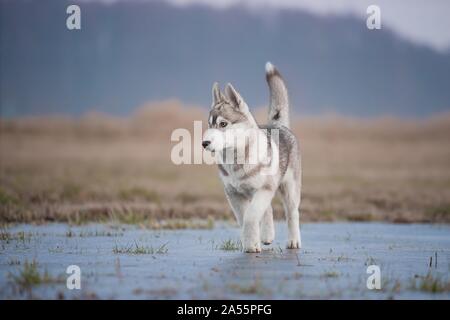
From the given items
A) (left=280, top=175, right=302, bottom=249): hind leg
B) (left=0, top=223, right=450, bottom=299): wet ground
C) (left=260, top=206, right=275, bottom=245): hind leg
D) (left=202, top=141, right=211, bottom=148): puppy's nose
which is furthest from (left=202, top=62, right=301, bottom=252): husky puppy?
(left=260, top=206, right=275, bottom=245): hind leg

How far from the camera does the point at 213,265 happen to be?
9398mm

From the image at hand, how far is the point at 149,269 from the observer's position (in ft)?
29.4

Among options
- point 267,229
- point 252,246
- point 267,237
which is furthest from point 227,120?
point 267,237

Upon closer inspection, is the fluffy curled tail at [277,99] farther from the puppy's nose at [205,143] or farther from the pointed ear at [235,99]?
the puppy's nose at [205,143]

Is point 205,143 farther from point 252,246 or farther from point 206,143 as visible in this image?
point 252,246

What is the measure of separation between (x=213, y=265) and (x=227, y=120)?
A: 6.80 ft

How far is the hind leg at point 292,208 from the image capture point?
38.1ft

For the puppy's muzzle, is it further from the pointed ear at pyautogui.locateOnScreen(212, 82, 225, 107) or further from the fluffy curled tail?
the fluffy curled tail

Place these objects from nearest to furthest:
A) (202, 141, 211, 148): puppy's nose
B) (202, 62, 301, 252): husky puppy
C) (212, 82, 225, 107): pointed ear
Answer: (202, 141, 211, 148): puppy's nose < (202, 62, 301, 252): husky puppy < (212, 82, 225, 107): pointed ear

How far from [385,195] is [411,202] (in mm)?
1812

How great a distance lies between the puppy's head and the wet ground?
1488mm

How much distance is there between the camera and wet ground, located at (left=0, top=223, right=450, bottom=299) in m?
7.62

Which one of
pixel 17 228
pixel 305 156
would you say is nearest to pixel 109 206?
pixel 17 228
